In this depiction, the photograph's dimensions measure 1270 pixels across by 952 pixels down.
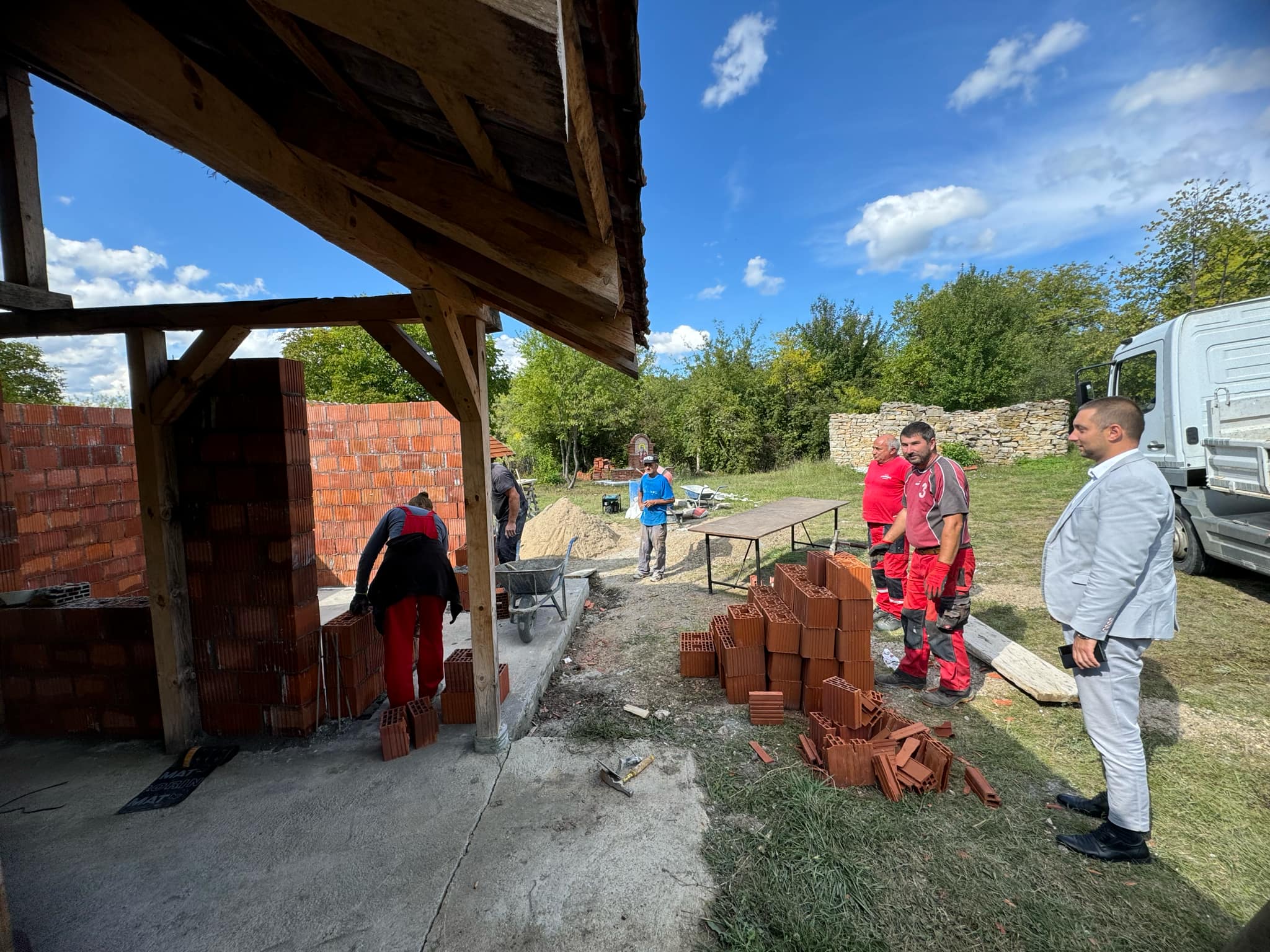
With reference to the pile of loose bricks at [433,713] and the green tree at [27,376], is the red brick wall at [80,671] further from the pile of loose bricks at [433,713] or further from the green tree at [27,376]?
the green tree at [27,376]

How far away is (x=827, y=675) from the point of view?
12.1 ft

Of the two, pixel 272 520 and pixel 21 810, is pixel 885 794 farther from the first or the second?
pixel 21 810

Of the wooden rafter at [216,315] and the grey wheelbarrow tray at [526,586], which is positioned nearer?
the wooden rafter at [216,315]

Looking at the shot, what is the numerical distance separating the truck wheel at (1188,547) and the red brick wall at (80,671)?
981 centimetres

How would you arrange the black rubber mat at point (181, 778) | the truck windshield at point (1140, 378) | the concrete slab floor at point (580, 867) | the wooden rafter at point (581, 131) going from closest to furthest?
1. the wooden rafter at point (581, 131)
2. the concrete slab floor at point (580, 867)
3. the black rubber mat at point (181, 778)
4. the truck windshield at point (1140, 378)

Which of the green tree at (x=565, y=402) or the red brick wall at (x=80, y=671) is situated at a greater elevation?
the green tree at (x=565, y=402)

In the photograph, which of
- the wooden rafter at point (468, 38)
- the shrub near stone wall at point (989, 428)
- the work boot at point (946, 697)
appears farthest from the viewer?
the shrub near stone wall at point (989, 428)

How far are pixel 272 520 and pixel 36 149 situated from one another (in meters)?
2.36

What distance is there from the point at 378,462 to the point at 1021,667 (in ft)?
23.8

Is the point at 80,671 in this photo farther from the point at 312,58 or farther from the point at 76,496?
the point at 312,58

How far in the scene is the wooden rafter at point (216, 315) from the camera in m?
2.87

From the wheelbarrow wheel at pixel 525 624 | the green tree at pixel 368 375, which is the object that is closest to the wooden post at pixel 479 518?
the wheelbarrow wheel at pixel 525 624

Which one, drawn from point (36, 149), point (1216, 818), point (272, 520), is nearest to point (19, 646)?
point (272, 520)

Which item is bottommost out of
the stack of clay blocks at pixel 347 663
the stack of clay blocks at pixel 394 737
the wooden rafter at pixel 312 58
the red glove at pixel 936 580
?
the stack of clay blocks at pixel 394 737
